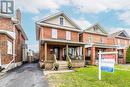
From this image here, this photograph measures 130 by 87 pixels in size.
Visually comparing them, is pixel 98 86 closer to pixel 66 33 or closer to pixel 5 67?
pixel 5 67

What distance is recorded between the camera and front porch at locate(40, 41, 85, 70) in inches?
918

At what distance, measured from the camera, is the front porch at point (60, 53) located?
76.5 feet

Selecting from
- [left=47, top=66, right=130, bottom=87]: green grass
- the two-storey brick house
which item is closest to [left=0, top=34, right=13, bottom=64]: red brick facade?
[left=47, top=66, right=130, bottom=87]: green grass

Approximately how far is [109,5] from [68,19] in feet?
31.2

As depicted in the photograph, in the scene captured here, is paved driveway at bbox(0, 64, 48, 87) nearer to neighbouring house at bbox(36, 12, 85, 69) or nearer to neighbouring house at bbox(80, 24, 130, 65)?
neighbouring house at bbox(36, 12, 85, 69)

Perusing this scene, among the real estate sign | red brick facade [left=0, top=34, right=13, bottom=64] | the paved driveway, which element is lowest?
the paved driveway

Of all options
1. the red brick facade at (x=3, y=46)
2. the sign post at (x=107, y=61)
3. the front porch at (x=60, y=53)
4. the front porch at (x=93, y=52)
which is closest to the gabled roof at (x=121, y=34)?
the front porch at (x=93, y=52)

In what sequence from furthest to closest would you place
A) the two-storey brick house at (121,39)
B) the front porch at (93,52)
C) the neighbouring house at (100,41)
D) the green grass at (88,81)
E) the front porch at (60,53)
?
the two-storey brick house at (121,39)
the neighbouring house at (100,41)
the front porch at (93,52)
the front porch at (60,53)
the green grass at (88,81)

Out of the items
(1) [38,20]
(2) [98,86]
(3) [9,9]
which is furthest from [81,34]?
(2) [98,86]

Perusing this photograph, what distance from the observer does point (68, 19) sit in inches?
1203

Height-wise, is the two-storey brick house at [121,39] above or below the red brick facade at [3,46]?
above

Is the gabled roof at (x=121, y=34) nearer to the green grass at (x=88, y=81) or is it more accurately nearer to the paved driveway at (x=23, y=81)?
the green grass at (x=88, y=81)

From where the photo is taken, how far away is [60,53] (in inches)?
1156

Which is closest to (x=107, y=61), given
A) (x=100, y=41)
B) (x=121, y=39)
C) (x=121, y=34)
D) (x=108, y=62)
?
(x=108, y=62)
